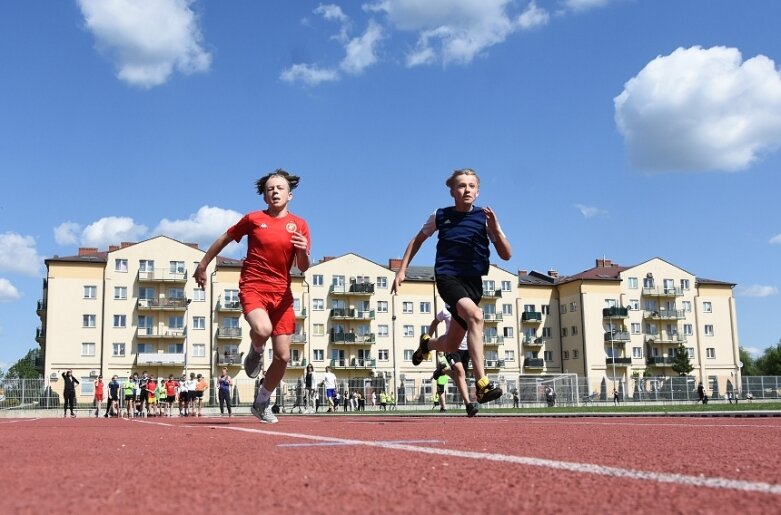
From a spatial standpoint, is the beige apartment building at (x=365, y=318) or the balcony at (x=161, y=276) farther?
the balcony at (x=161, y=276)

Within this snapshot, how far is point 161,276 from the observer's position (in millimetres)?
74938

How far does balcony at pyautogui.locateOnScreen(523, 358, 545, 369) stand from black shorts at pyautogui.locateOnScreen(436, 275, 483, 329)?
265 ft

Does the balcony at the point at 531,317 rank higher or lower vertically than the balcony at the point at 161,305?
lower

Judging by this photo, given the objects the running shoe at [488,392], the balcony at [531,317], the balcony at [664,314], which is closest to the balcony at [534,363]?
the balcony at [531,317]

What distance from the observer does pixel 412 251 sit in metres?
8.72

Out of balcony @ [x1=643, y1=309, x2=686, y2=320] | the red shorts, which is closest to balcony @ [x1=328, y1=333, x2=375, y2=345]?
balcony @ [x1=643, y1=309, x2=686, y2=320]

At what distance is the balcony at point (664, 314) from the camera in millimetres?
88250

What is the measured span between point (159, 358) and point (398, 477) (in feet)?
247

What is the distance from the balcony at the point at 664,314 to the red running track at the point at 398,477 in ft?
289

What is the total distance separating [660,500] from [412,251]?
649 cm

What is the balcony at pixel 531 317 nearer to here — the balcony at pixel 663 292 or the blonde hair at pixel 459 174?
the balcony at pixel 663 292

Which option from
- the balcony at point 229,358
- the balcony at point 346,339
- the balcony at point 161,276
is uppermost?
the balcony at point 161,276

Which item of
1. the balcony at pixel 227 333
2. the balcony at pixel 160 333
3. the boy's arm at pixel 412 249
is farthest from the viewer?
the balcony at pixel 227 333

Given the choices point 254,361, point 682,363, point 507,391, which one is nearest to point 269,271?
point 254,361
